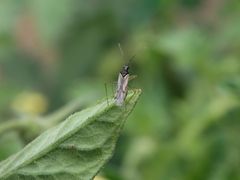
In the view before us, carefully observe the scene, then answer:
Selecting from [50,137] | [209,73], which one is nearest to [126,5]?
[209,73]

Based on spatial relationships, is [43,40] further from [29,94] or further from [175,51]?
[175,51]

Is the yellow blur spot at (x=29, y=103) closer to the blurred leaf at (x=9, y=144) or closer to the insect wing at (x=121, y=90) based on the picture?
the blurred leaf at (x=9, y=144)

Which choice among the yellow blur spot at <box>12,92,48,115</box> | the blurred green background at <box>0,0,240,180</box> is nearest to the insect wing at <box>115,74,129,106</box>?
the blurred green background at <box>0,0,240,180</box>

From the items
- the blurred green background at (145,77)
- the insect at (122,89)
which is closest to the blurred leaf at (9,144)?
the blurred green background at (145,77)

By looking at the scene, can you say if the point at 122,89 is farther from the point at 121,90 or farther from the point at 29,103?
the point at 29,103

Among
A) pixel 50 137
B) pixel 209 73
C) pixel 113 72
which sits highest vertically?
pixel 113 72
